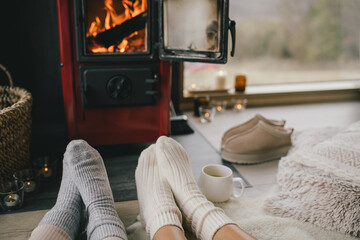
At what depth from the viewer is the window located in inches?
102

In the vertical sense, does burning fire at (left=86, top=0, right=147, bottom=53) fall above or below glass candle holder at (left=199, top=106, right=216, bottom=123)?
above

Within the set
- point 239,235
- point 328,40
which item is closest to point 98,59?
point 239,235

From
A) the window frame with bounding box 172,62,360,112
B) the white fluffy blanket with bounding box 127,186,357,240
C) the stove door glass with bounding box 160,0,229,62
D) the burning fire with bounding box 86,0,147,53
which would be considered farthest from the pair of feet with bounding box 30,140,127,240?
the window frame with bounding box 172,62,360,112

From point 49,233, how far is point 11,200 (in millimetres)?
455

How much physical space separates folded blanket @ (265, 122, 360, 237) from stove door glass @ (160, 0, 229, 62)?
0.53 m

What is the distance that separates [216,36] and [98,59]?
0.51 m

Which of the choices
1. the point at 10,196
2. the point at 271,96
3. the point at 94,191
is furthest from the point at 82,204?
the point at 271,96

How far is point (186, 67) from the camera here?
2518mm

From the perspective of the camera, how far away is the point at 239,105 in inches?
92.5

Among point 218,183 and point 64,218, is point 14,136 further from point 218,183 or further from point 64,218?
point 218,183

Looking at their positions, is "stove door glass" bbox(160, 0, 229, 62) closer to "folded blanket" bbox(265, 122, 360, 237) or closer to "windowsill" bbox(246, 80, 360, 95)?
"folded blanket" bbox(265, 122, 360, 237)

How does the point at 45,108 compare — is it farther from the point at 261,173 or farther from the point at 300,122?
the point at 300,122

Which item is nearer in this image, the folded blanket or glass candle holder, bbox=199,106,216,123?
the folded blanket

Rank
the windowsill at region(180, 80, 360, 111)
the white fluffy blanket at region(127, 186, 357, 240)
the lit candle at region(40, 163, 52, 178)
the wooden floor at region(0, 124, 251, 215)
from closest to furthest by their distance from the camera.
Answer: the white fluffy blanket at region(127, 186, 357, 240) < the wooden floor at region(0, 124, 251, 215) < the lit candle at region(40, 163, 52, 178) < the windowsill at region(180, 80, 360, 111)
